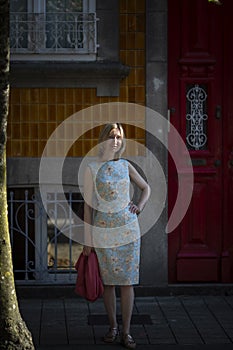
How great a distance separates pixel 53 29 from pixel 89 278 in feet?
10.1

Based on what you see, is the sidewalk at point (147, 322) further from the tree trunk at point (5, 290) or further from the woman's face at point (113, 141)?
the woman's face at point (113, 141)

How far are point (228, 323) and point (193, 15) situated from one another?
3.28 metres

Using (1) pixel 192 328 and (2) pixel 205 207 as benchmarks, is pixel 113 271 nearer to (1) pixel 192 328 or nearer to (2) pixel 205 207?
(1) pixel 192 328

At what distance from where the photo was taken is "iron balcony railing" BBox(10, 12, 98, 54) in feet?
31.4

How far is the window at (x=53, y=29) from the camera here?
9562 mm

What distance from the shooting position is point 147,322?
28.3ft

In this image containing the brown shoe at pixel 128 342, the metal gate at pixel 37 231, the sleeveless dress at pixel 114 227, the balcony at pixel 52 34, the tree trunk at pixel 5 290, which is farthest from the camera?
the metal gate at pixel 37 231

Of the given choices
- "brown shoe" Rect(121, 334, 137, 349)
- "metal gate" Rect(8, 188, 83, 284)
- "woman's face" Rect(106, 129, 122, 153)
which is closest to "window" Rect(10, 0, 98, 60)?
"metal gate" Rect(8, 188, 83, 284)

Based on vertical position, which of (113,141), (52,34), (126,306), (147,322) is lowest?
(147,322)

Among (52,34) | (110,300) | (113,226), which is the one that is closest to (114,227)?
(113,226)

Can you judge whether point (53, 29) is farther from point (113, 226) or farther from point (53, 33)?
point (113, 226)

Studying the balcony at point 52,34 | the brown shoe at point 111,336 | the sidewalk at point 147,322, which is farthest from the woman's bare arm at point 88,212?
the balcony at point 52,34

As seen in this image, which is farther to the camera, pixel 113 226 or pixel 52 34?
pixel 52 34

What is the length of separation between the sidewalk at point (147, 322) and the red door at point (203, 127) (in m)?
0.45
